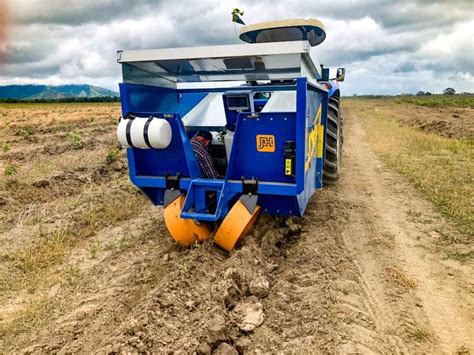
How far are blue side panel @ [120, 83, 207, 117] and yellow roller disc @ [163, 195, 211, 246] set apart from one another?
1.03m

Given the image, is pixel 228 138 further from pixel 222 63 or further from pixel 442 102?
pixel 442 102

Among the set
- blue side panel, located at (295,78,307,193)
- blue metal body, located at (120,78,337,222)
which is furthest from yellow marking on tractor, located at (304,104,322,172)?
blue side panel, located at (295,78,307,193)

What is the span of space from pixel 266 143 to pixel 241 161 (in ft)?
1.04

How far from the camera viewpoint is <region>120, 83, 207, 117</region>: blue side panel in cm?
412

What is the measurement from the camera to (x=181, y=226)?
4102 millimetres

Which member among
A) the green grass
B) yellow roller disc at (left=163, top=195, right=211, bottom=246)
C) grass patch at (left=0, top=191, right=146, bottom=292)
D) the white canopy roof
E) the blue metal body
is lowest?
the green grass

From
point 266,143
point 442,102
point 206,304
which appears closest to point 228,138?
point 266,143

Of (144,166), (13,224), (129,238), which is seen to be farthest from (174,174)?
(13,224)

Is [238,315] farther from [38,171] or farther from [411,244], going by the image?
[38,171]

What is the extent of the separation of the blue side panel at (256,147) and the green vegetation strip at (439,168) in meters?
2.55

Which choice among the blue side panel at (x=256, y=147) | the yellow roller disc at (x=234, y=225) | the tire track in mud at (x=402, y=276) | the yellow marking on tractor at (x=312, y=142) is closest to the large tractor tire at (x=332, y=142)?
the tire track in mud at (x=402, y=276)

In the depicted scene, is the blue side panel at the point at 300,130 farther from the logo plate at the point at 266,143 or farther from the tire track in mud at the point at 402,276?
the tire track in mud at the point at 402,276

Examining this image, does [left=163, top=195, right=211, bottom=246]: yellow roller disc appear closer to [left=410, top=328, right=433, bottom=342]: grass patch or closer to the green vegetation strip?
[left=410, top=328, right=433, bottom=342]: grass patch

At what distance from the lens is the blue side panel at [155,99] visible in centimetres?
412
